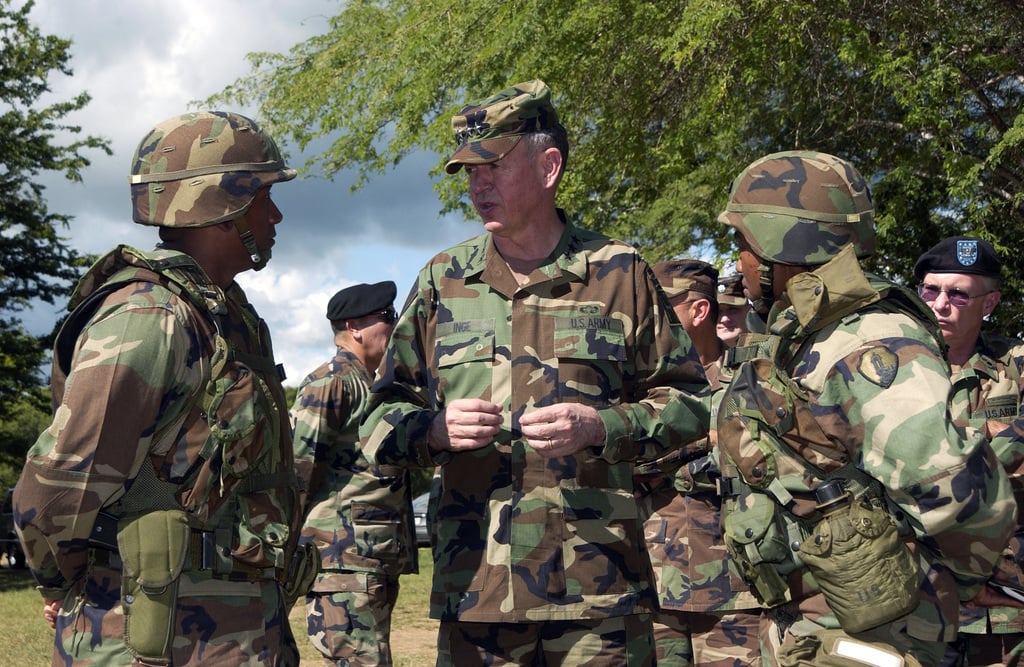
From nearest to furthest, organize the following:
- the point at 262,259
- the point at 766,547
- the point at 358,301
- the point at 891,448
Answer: the point at 891,448, the point at 766,547, the point at 262,259, the point at 358,301

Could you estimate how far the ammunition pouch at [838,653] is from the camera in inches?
122

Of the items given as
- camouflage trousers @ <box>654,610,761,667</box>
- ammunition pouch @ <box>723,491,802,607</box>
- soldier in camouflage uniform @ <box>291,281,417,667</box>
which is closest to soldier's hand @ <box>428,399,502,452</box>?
ammunition pouch @ <box>723,491,802,607</box>

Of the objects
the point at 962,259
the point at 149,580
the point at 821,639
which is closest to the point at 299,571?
the point at 149,580

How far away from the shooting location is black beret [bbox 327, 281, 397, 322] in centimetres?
685

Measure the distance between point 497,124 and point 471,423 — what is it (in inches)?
45.5

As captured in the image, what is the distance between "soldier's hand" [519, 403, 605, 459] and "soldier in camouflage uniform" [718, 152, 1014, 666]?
448mm

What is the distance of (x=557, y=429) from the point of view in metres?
3.50

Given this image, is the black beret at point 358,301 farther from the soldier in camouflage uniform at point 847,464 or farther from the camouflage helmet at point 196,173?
the soldier in camouflage uniform at point 847,464

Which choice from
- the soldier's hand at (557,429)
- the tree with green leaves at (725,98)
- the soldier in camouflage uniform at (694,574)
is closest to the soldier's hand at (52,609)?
the soldier's hand at (557,429)

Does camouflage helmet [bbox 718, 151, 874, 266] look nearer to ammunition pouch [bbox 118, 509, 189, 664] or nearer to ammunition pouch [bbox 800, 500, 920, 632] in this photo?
ammunition pouch [bbox 800, 500, 920, 632]

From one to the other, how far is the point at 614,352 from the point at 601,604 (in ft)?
2.85

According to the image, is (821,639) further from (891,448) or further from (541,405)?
(541,405)

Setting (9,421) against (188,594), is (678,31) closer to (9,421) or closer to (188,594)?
(188,594)

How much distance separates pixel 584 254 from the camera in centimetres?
405
